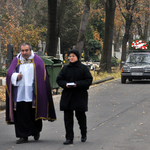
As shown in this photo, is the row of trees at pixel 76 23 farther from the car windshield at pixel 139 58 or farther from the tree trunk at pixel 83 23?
the car windshield at pixel 139 58

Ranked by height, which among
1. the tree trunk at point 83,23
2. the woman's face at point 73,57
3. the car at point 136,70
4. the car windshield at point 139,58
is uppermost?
the tree trunk at point 83,23

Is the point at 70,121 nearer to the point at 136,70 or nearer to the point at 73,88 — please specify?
the point at 73,88

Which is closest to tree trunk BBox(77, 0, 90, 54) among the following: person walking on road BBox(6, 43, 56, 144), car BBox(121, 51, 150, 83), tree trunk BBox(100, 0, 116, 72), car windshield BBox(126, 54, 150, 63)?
tree trunk BBox(100, 0, 116, 72)

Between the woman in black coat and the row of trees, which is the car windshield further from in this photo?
the woman in black coat

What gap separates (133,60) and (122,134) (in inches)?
580

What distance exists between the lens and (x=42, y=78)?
274 inches

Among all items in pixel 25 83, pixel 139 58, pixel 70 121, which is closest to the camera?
pixel 70 121

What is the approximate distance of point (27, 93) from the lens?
6.85 metres

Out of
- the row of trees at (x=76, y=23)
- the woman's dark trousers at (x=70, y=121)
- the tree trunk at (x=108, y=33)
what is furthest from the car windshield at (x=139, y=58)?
the woman's dark trousers at (x=70, y=121)

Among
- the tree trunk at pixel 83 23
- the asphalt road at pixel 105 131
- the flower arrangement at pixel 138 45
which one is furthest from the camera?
the flower arrangement at pixel 138 45

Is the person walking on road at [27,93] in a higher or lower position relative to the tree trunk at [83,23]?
lower

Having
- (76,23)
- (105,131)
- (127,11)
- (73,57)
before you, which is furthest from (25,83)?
(76,23)

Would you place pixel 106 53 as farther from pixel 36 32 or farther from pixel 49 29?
pixel 36 32

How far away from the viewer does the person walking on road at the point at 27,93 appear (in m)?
6.87
